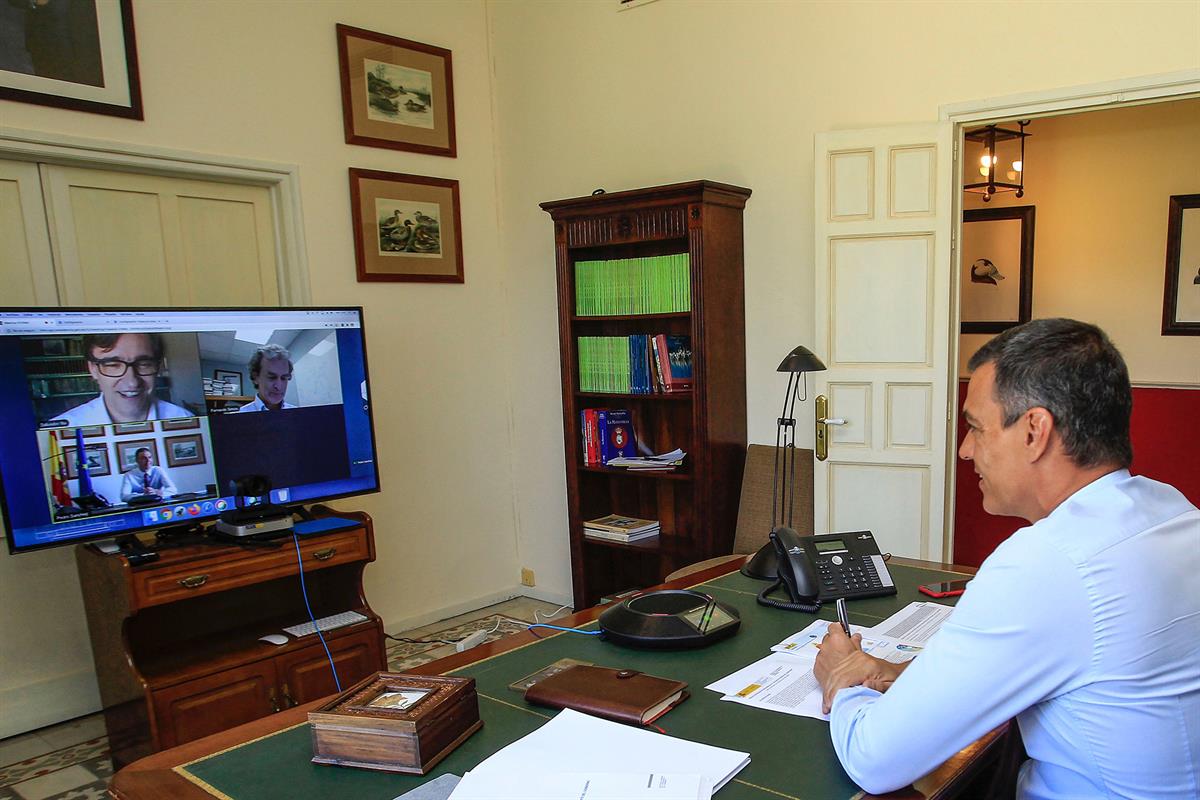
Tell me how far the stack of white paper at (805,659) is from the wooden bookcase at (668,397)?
1.81m

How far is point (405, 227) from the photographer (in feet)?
13.2

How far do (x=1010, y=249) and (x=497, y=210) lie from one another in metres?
3.64

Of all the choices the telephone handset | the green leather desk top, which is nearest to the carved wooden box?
the green leather desk top

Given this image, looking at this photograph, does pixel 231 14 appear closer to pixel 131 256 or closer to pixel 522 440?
pixel 131 256

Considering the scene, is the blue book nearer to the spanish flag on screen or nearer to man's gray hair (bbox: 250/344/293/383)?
man's gray hair (bbox: 250/344/293/383)

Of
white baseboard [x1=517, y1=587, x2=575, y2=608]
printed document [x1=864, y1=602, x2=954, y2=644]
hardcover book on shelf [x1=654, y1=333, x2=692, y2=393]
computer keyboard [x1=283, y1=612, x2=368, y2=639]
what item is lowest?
white baseboard [x1=517, y1=587, x2=575, y2=608]

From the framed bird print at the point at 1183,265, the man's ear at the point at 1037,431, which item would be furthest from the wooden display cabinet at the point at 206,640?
the framed bird print at the point at 1183,265

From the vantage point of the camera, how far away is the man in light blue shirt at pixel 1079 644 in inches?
39.4

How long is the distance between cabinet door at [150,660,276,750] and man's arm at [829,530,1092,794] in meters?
2.23

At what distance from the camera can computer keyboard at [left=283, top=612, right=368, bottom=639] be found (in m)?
2.82

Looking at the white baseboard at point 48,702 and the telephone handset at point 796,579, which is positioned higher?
the telephone handset at point 796,579

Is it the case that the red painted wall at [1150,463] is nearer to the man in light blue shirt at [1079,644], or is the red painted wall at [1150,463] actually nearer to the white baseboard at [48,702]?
the man in light blue shirt at [1079,644]

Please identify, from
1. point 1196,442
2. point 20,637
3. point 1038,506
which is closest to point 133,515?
point 20,637

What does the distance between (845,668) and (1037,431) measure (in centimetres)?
48
